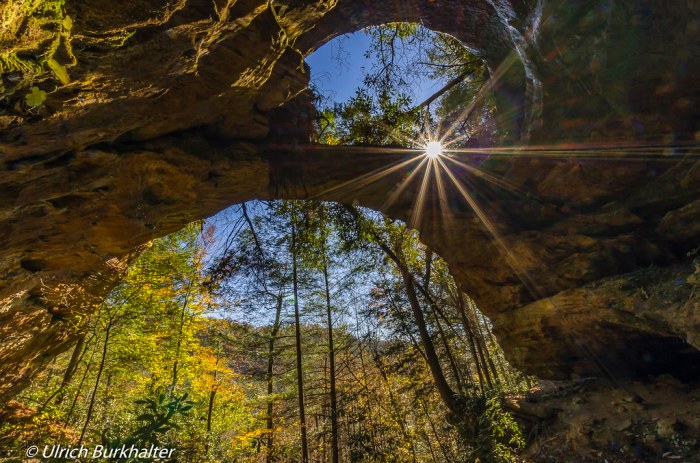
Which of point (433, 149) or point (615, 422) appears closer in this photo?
point (615, 422)

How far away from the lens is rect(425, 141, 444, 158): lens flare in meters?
6.19

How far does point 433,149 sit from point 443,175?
1.98 feet

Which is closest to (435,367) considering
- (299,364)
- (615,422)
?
(615,422)

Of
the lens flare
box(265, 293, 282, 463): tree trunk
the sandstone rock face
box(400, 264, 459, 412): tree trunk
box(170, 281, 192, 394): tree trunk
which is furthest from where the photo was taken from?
box(265, 293, 282, 463): tree trunk

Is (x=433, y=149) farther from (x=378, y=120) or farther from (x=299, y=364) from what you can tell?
(x=299, y=364)

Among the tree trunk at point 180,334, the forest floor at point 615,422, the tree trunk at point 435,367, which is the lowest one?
the forest floor at point 615,422

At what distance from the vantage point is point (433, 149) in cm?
630

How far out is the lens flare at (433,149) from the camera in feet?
20.3

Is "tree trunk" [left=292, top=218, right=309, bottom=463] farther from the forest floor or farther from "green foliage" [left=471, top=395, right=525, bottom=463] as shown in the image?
the forest floor

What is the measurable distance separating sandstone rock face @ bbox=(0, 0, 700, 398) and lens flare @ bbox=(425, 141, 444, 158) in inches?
23.8

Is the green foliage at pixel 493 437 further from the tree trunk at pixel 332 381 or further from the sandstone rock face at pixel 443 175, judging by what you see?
the tree trunk at pixel 332 381

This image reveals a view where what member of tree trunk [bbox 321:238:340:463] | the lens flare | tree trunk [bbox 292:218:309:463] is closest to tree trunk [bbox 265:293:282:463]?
tree trunk [bbox 292:218:309:463]

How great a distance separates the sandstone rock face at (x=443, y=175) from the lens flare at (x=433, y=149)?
0.61m

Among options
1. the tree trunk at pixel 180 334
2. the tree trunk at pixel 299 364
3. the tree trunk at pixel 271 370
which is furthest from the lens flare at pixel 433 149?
the tree trunk at pixel 180 334
